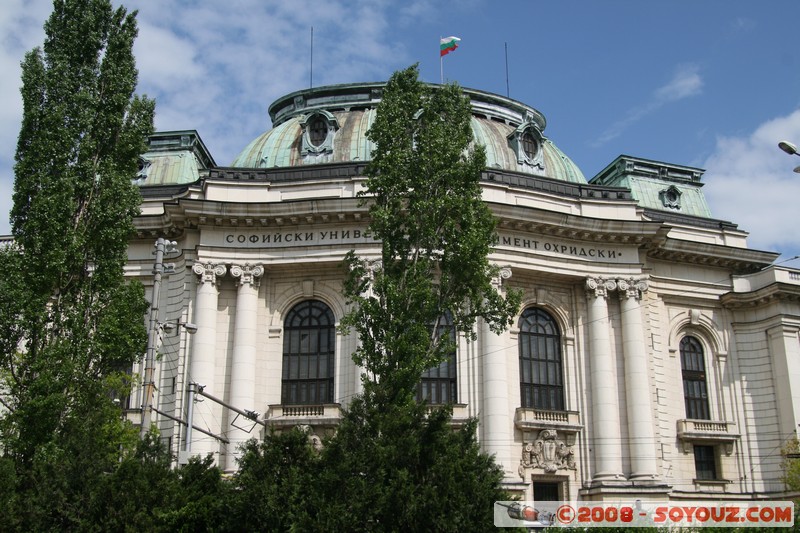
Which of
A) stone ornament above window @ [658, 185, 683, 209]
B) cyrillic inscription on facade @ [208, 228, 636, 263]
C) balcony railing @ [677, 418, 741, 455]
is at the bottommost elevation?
balcony railing @ [677, 418, 741, 455]

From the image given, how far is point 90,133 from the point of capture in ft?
89.7

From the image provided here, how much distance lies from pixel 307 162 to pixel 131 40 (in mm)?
13117

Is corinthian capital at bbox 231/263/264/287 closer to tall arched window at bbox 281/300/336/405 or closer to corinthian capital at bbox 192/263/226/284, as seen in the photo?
corinthian capital at bbox 192/263/226/284

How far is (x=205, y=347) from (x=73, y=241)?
433 inches

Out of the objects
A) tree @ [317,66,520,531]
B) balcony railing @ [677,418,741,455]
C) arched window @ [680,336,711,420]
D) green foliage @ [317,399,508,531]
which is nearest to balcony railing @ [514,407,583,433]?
balcony railing @ [677,418,741,455]

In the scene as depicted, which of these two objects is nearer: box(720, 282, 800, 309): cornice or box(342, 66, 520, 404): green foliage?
box(342, 66, 520, 404): green foliage

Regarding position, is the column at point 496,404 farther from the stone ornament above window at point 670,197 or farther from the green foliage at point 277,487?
the green foliage at point 277,487

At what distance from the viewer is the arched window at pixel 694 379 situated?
133ft

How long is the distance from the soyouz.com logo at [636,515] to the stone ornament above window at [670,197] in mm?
14850

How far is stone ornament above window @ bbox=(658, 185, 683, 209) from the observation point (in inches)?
1789

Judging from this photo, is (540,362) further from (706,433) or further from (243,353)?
(243,353)

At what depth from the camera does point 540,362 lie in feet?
126

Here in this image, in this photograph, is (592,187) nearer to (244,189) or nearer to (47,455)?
(244,189)

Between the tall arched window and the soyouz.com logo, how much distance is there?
9517mm
